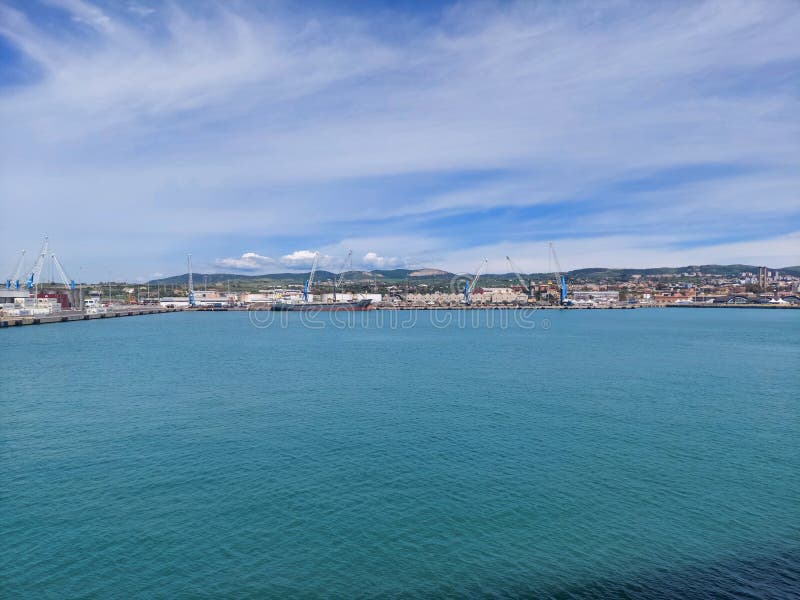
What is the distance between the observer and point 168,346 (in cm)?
3300

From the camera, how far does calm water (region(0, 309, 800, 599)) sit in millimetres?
6629

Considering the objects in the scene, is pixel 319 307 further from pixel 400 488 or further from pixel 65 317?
pixel 400 488

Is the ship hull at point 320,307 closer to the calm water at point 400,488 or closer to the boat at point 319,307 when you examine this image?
the boat at point 319,307

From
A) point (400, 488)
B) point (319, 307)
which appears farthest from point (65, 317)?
point (400, 488)

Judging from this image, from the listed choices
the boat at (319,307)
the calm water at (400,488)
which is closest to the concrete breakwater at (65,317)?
the boat at (319,307)

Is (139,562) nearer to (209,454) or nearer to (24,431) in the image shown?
(209,454)

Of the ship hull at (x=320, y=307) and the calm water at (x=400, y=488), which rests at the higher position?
the ship hull at (x=320, y=307)

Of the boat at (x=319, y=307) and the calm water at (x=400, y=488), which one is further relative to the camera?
the boat at (x=319, y=307)

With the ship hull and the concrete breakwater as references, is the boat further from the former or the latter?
the concrete breakwater

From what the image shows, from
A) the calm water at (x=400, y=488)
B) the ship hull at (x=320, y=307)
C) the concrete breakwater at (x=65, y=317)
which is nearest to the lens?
the calm water at (x=400, y=488)

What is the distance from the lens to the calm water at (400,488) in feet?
21.7

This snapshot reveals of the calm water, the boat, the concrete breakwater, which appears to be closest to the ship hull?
the boat

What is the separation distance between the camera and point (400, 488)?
9.28 m

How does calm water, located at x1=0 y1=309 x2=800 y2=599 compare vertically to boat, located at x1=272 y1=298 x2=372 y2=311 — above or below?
below
